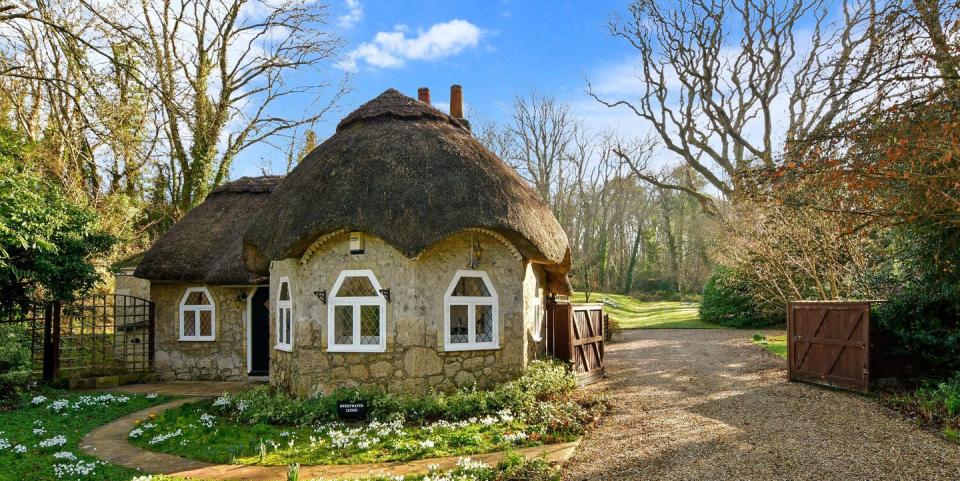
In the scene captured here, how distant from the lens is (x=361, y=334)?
32.3ft

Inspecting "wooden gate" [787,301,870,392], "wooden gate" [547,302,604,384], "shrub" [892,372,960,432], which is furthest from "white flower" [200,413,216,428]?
"wooden gate" [787,301,870,392]

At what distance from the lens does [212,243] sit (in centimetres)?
1466

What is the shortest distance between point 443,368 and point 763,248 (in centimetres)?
1053

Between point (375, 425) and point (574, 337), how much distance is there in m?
4.89

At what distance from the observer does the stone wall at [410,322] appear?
9.55 meters

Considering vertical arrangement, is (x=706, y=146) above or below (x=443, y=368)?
above

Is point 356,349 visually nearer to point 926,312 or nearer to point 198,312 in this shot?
point 198,312

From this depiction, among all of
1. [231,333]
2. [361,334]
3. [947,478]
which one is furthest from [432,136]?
[947,478]

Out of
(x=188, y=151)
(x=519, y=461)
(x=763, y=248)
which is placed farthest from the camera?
(x=188, y=151)

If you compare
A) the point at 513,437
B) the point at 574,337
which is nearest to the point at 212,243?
the point at 574,337

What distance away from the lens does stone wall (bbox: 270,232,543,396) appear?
9.55 metres

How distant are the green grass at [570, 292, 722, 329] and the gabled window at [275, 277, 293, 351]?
14.9 meters

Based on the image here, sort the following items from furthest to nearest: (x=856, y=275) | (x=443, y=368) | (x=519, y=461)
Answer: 1. (x=856, y=275)
2. (x=443, y=368)
3. (x=519, y=461)

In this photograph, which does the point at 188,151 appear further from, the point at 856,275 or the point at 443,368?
the point at 856,275
